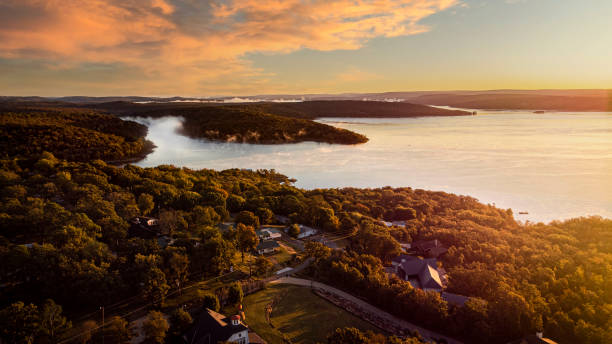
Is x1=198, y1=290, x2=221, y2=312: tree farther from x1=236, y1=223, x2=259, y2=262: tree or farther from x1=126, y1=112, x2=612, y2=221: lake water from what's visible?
x1=126, y1=112, x2=612, y2=221: lake water

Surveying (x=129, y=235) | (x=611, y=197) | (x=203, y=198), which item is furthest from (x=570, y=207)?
(x=129, y=235)

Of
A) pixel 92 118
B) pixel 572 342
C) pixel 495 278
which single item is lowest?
pixel 572 342

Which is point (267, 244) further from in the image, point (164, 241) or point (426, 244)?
point (426, 244)

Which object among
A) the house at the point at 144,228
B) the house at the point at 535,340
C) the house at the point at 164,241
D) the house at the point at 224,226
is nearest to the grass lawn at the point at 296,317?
the house at the point at 535,340

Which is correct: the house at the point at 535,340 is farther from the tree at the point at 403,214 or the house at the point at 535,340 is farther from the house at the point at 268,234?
the tree at the point at 403,214

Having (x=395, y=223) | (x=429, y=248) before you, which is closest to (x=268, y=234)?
(x=429, y=248)

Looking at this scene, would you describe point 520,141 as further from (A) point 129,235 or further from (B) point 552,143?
(A) point 129,235
